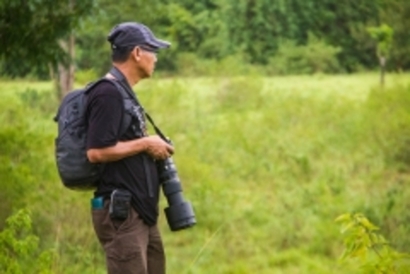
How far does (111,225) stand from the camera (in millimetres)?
4590

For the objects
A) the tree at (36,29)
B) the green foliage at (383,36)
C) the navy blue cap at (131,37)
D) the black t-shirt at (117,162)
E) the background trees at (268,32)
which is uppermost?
the navy blue cap at (131,37)

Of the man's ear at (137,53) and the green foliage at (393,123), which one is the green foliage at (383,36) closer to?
the green foliage at (393,123)

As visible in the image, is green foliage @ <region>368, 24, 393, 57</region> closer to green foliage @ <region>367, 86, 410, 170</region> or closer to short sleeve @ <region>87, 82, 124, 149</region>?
green foliage @ <region>367, 86, 410, 170</region>

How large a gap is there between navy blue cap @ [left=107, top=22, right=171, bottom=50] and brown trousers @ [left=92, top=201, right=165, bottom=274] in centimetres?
74

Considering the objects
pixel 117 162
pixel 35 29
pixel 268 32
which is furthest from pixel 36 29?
pixel 268 32

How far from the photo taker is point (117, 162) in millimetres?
4555

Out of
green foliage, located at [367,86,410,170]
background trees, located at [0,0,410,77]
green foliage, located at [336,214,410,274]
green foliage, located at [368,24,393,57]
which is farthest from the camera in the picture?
background trees, located at [0,0,410,77]

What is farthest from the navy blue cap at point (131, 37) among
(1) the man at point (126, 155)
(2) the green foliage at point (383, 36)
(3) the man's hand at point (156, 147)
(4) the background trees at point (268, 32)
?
(2) the green foliage at point (383, 36)

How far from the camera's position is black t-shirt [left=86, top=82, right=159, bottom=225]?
4.46m

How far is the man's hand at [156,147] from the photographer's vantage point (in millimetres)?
4539

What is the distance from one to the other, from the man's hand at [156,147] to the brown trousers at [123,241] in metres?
0.28

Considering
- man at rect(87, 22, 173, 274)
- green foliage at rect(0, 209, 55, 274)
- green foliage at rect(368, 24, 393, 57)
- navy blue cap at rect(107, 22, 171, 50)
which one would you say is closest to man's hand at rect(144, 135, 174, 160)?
man at rect(87, 22, 173, 274)

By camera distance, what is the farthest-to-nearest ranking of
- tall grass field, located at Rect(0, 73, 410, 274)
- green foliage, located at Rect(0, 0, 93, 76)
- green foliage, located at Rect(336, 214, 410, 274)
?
tall grass field, located at Rect(0, 73, 410, 274), green foliage, located at Rect(0, 0, 93, 76), green foliage, located at Rect(336, 214, 410, 274)

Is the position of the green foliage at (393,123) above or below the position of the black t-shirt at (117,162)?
below
